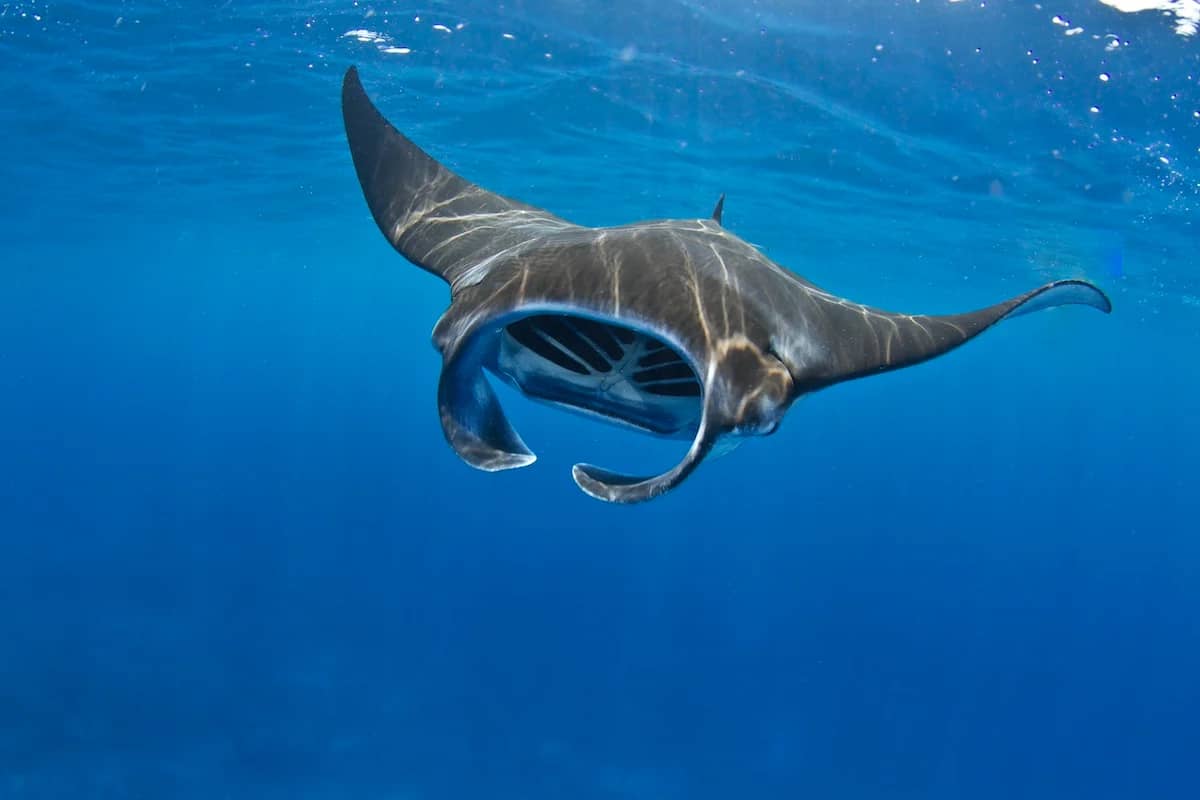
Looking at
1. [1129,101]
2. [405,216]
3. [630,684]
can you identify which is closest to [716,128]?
[1129,101]

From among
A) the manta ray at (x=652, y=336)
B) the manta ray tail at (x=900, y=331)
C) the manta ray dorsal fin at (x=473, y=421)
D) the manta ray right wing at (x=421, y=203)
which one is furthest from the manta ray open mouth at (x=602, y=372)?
the manta ray right wing at (x=421, y=203)

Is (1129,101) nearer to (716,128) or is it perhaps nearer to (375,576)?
(716,128)

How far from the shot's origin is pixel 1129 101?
1318cm

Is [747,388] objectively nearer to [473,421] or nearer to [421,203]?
[473,421]

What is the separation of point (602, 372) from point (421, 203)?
8.82 ft

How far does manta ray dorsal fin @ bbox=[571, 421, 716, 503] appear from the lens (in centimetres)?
296

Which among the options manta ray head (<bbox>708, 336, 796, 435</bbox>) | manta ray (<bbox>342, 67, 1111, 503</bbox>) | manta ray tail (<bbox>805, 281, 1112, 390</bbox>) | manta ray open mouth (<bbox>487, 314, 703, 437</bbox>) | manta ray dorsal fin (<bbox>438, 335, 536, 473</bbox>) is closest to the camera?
manta ray head (<bbox>708, 336, 796, 435</bbox>)

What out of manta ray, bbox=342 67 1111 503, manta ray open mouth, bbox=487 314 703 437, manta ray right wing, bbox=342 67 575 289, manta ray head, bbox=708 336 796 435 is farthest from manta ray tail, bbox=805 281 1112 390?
manta ray right wing, bbox=342 67 575 289

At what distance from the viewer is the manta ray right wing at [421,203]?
17.4 feet

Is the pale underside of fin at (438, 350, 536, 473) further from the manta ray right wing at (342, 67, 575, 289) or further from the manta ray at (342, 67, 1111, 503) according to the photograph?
the manta ray right wing at (342, 67, 575, 289)

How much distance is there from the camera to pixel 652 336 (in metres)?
3.30

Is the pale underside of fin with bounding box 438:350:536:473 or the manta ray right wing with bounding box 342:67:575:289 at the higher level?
the manta ray right wing with bounding box 342:67:575:289

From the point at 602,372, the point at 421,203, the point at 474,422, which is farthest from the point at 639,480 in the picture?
the point at 421,203

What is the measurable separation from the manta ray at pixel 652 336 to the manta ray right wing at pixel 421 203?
0.58ft
